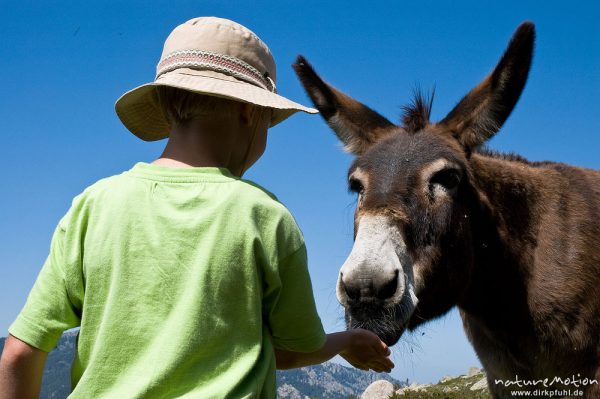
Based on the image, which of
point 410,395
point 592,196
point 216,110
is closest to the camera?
point 216,110

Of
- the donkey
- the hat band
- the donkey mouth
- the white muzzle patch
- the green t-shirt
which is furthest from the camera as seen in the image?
the donkey

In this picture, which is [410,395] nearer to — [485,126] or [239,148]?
[485,126]

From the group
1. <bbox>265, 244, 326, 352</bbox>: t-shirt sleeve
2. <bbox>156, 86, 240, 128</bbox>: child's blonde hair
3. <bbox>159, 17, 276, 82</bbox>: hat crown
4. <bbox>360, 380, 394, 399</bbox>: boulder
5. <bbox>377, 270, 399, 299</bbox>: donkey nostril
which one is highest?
<bbox>159, 17, 276, 82</bbox>: hat crown

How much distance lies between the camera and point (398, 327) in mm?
4414

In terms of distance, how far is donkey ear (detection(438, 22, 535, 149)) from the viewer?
557cm

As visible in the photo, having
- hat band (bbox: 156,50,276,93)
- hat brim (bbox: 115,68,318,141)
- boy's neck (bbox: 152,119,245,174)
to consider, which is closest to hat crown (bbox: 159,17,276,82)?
hat band (bbox: 156,50,276,93)

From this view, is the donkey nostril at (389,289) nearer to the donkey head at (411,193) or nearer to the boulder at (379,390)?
the donkey head at (411,193)

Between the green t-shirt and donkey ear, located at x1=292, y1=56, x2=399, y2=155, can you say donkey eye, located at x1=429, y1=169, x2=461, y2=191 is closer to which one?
donkey ear, located at x1=292, y1=56, x2=399, y2=155

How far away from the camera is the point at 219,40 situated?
2.56 meters

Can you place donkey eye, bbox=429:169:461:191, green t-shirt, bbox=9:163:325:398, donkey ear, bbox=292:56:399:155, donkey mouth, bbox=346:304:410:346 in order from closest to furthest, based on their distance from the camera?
green t-shirt, bbox=9:163:325:398 < donkey mouth, bbox=346:304:410:346 < donkey eye, bbox=429:169:461:191 < donkey ear, bbox=292:56:399:155

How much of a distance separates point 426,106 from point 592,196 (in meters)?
1.88

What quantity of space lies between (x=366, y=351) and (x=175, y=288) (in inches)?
39.2

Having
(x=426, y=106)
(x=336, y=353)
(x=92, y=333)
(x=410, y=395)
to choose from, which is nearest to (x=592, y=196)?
(x=426, y=106)

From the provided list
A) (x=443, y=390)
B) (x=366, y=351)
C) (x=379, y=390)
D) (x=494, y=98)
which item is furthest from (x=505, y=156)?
(x=379, y=390)
